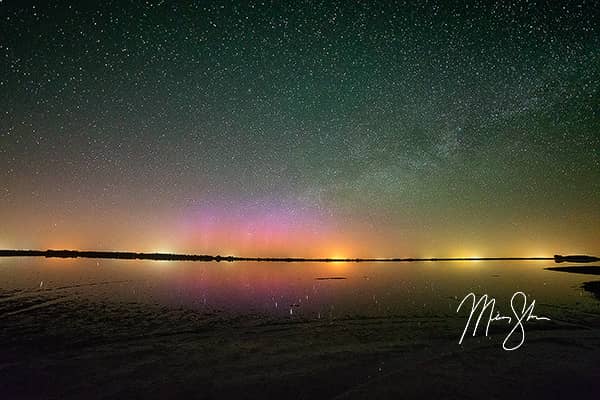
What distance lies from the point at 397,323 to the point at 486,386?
11.0m

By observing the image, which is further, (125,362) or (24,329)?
(24,329)

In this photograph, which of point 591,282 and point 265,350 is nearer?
point 265,350

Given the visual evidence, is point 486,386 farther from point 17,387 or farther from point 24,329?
point 24,329

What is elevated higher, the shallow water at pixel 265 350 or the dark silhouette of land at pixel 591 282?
the dark silhouette of land at pixel 591 282

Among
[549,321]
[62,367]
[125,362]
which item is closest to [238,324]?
[125,362]

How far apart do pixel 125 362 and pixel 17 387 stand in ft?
11.1

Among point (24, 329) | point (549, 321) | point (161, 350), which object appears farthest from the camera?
point (549, 321)

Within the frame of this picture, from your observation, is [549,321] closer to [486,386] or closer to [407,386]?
[486,386]

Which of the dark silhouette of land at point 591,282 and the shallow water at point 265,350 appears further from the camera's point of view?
the dark silhouette of land at point 591,282

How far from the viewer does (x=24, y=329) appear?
63.3 feet

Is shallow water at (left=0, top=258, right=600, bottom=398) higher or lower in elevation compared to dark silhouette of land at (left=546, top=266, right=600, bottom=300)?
lower

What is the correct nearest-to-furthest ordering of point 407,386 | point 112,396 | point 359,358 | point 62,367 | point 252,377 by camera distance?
point 112,396
point 407,386
point 252,377
point 62,367
point 359,358

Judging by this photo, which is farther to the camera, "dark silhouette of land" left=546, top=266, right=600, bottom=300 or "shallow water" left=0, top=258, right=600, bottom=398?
"dark silhouette of land" left=546, top=266, right=600, bottom=300

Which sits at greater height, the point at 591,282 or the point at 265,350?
the point at 591,282
